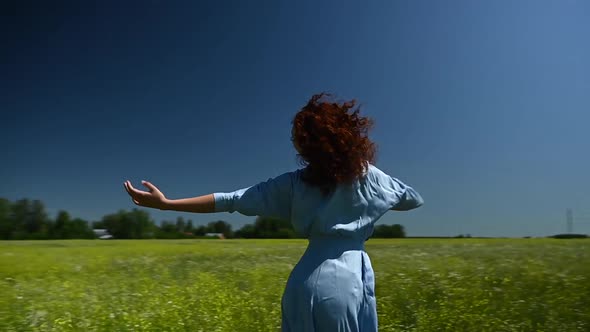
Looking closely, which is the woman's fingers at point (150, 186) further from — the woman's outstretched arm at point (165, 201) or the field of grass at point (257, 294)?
the field of grass at point (257, 294)

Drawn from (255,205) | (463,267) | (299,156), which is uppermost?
(299,156)

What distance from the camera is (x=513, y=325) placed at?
629 centimetres

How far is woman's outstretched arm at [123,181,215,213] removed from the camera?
241 centimetres

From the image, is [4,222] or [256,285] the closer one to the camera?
[256,285]

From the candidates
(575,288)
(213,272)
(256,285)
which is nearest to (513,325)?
(575,288)

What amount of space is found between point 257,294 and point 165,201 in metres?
5.10

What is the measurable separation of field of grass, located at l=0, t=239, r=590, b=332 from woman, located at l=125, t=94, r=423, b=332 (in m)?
4.40

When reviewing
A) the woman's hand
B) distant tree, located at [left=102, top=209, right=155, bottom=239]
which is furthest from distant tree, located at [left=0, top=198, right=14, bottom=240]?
the woman's hand

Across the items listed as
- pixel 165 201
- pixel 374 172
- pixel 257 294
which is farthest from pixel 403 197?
pixel 257 294

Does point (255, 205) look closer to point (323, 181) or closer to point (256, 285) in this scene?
point (323, 181)

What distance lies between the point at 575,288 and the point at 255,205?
649 cm

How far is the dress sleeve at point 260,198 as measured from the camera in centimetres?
242

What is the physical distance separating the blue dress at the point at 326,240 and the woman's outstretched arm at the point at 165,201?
5 cm

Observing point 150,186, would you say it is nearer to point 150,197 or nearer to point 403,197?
point 150,197
